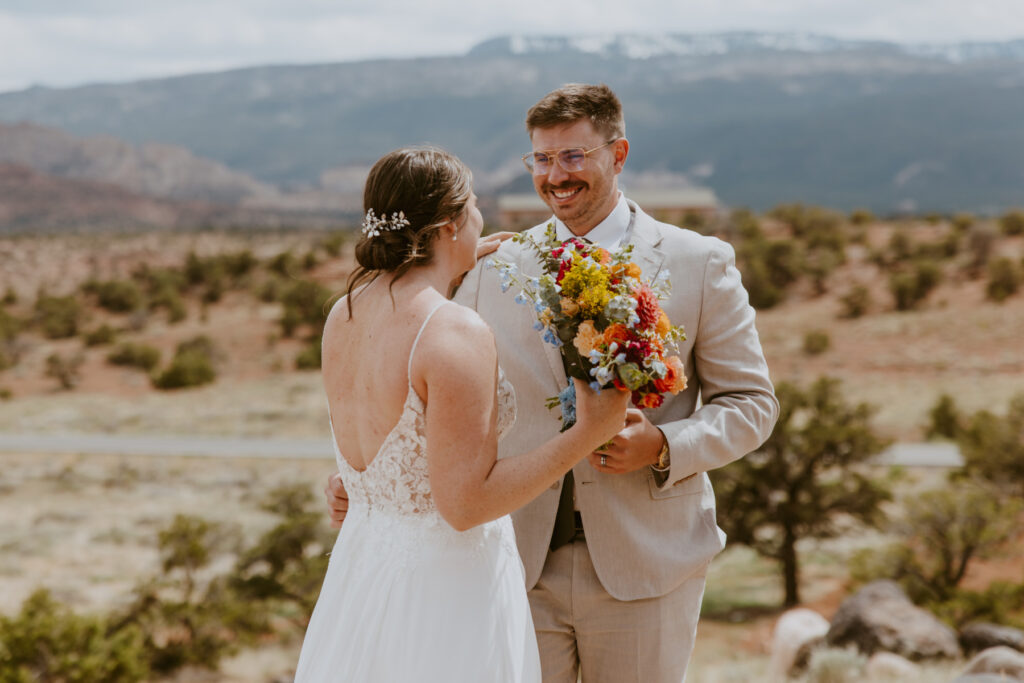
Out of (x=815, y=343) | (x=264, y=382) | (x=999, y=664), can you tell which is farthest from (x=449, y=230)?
(x=264, y=382)

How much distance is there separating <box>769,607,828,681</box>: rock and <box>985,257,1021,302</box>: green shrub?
90.8 feet

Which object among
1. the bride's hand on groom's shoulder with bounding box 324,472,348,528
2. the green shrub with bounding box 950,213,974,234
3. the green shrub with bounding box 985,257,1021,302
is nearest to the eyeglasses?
the bride's hand on groom's shoulder with bounding box 324,472,348,528

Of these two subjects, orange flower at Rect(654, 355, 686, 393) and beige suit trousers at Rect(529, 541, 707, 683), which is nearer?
orange flower at Rect(654, 355, 686, 393)

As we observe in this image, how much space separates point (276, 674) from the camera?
40.6ft

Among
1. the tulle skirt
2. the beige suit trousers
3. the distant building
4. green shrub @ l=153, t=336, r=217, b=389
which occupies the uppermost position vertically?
the tulle skirt

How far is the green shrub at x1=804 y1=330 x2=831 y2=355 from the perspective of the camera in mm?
31844

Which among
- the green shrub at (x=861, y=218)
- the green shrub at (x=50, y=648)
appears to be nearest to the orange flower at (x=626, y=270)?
the green shrub at (x=50, y=648)

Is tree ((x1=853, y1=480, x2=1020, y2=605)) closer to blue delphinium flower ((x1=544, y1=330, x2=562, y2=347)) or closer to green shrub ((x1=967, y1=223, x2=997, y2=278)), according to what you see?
blue delphinium flower ((x1=544, y1=330, x2=562, y2=347))

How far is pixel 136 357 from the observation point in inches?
1396

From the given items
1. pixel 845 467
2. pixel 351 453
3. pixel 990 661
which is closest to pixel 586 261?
pixel 351 453

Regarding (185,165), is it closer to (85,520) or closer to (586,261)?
(85,520)

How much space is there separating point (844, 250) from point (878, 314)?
353 inches

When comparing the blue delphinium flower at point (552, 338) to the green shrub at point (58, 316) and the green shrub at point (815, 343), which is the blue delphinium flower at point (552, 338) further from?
the green shrub at point (58, 316)

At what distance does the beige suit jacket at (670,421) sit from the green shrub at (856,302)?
34.7 m
